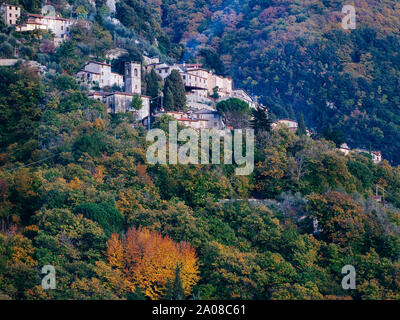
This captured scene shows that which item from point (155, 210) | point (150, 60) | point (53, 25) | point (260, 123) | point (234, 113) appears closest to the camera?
point (155, 210)

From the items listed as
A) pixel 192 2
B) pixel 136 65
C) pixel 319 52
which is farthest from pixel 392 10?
pixel 136 65

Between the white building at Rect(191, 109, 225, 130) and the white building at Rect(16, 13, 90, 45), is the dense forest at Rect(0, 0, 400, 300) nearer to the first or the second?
the white building at Rect(16, 13, 90, 45)

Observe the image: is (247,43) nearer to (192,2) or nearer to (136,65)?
(192,2)

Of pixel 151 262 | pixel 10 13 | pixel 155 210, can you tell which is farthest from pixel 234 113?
pixel 10 13

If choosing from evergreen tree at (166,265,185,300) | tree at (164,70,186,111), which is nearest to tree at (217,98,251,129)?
tree at (164,70,186,111)

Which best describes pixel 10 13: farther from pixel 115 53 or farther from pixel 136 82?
pixel 136 82

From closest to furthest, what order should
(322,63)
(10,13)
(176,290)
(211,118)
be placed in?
(176,290) → (211,118) → (10,13) → (322,63)
